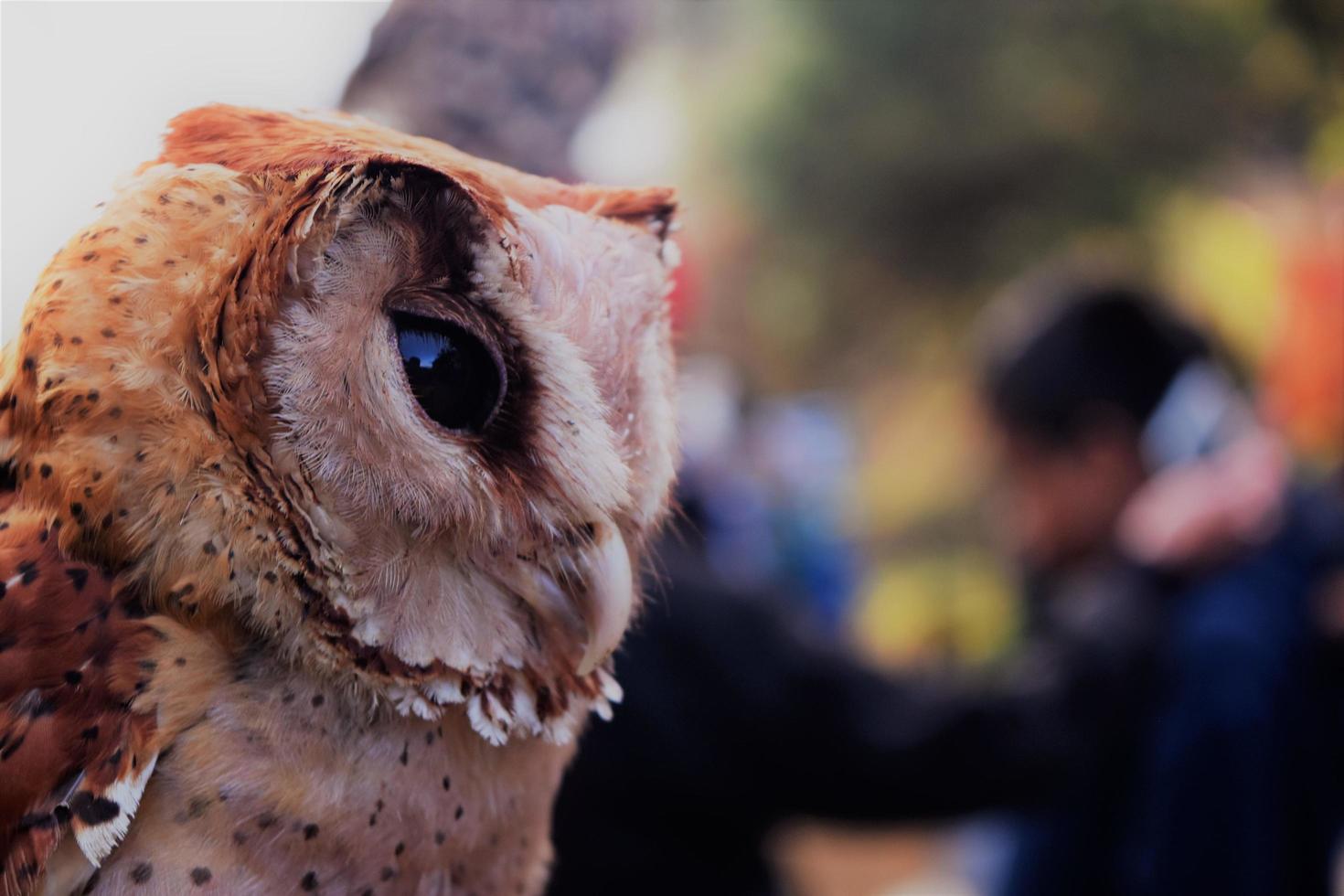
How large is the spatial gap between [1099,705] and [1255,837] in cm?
37

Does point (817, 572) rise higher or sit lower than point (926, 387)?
lower

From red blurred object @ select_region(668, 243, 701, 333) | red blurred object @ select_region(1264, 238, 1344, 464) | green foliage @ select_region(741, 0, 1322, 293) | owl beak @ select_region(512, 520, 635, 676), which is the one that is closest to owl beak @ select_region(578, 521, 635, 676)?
owl beak @ select_region(512, 520, 635, 676)

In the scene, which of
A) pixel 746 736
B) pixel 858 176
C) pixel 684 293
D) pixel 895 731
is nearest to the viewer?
pixel 684 293

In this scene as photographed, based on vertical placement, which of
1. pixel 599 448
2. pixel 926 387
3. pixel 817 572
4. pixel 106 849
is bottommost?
pixel 817 572

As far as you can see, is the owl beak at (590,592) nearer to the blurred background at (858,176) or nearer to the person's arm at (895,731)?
the blurred background at (858,176)

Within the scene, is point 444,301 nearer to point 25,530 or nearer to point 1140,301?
point 25,530

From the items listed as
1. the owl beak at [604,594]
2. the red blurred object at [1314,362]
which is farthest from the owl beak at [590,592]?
the red blurred object at [1314,362]

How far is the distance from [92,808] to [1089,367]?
1.94 metres

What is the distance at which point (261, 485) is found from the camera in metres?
0.35

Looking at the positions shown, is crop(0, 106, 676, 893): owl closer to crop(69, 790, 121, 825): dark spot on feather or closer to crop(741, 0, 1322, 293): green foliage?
crop(69, 790, 121, 825): dark spot on feather

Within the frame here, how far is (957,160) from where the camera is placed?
3.41 metres

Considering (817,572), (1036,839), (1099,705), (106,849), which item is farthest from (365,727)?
(817,572)

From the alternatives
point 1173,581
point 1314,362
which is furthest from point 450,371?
point 1314,362

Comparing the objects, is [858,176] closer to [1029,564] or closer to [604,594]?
[1029,564]
